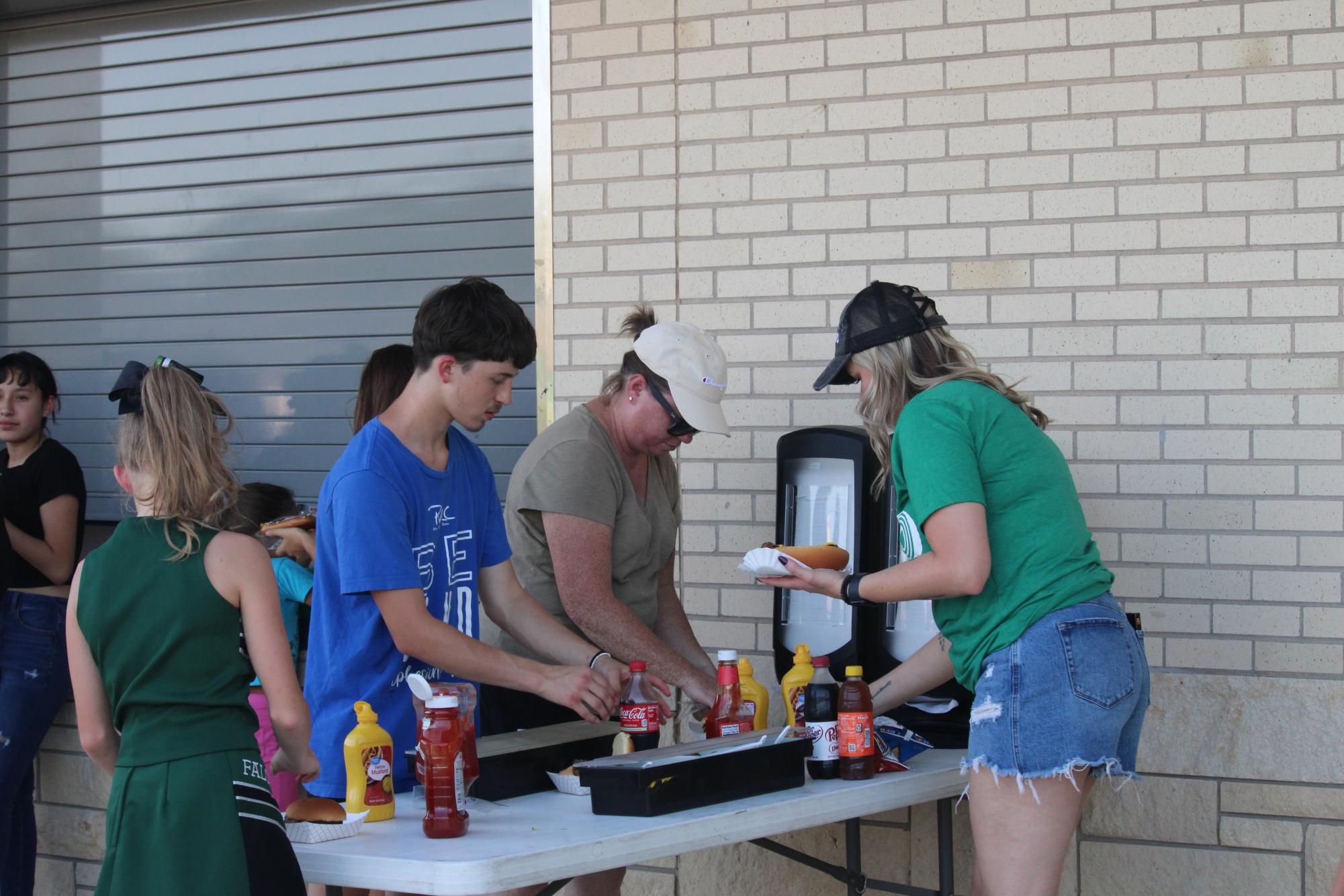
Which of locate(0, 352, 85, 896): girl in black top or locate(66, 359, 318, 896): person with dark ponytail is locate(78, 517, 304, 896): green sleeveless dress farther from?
locate(0, 352, 85, 896): girl in black top

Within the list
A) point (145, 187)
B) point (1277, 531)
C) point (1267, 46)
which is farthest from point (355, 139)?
point (1277, 531)

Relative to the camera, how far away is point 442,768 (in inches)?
95.2

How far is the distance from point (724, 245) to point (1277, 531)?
6.94ft

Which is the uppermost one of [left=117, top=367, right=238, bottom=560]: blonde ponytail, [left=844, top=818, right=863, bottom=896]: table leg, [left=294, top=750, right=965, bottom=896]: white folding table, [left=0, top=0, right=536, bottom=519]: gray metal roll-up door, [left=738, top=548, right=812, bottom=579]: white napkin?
[left=0, top=0, right=536, bottom=519]: gray metal roll-up door

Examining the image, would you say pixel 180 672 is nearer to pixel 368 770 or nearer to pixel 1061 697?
A: pixel 368 770

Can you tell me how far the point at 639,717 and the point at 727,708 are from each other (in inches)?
11.6

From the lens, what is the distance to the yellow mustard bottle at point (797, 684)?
3.13 meters

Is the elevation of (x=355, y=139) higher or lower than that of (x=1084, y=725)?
higher

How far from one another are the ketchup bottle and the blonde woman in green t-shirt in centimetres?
103

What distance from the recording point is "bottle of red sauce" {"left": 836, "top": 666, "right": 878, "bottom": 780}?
2.91 m

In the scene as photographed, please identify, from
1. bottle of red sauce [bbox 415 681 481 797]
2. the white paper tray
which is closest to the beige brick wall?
bottle of red sauce [bbox 415 681 481 797]

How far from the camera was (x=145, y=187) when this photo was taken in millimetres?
5707

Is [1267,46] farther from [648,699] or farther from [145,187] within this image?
[145,187]

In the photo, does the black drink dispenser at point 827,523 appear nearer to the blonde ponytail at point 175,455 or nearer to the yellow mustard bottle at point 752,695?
the yellow mustard bottle at point 752,695
